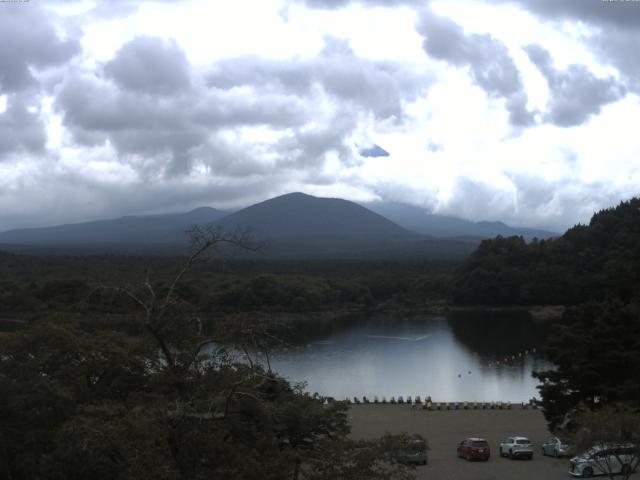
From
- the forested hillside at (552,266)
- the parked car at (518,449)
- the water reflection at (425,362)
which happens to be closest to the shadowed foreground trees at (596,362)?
the parked car at (518,449)

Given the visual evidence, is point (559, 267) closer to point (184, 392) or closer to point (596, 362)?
point (596, 362)

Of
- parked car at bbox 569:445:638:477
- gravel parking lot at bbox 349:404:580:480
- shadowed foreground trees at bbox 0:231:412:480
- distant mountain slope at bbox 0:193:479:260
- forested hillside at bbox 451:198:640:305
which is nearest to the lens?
shadowed foreground trees at bbox 0:231:412:480

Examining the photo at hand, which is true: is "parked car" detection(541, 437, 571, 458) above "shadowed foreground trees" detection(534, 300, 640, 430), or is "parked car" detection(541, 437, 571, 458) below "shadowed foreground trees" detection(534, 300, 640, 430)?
below

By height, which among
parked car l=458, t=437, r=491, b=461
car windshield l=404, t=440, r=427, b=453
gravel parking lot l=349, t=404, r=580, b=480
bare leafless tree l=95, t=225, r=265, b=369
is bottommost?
gravel parking lot l=349, t=404, r=580, b=480

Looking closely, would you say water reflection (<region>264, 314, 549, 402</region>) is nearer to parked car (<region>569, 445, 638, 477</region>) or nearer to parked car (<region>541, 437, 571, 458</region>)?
parked car (<region>541, 437, 571, 458</region>)

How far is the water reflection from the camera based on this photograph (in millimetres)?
24969

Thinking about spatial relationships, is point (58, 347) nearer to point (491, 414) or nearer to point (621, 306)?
point (621, 306)

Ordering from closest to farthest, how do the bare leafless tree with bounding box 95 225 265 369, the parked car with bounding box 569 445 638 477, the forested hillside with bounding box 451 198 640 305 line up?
the bare leafless tree with bounding box 95 225 265 369, the parked car with bounding box 569 445 638 477, the forested hillside with bounding box 451 198 640 305

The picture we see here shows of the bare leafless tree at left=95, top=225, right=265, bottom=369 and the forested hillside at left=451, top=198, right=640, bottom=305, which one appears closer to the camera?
the bare leafless tree at left=95, top=225, right=265, bottom=369

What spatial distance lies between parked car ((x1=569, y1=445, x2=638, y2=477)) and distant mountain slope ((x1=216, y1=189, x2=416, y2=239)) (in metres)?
131

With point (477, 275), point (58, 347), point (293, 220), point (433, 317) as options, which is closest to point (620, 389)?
point (58, 347)

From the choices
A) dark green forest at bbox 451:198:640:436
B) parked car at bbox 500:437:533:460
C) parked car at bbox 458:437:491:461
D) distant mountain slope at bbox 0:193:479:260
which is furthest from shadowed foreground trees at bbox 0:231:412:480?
distant mountain slope at bbox 0:193:479:260

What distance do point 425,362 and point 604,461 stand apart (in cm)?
2042

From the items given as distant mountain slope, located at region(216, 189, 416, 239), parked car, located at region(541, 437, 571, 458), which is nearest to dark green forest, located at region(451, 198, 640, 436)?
parked car, located at region(541, 437, 571, 458)
